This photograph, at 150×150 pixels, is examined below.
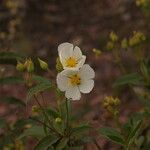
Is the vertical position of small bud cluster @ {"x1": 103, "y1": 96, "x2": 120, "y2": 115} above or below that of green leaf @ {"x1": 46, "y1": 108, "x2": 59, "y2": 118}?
above

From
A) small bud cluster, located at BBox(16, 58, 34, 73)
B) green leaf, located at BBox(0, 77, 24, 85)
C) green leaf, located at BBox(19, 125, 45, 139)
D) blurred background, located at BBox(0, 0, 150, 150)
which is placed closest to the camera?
small bud cluster, located at BBox(16, 58, 34, 73)

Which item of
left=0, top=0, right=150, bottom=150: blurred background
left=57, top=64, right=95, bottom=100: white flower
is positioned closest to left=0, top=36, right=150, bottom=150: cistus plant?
left=57, top=64, right=95, bottom=100: white flower

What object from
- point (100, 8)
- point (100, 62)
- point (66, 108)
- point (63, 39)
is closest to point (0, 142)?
point (66, 108)

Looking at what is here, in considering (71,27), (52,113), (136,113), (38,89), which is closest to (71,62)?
(38,89)

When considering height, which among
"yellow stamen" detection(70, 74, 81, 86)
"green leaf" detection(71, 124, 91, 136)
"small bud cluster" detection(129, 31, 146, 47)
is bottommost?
"green leaf" detection(71, 124, 91, 136)

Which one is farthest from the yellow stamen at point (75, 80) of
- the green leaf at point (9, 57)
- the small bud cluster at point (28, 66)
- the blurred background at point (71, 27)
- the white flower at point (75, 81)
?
the blurred background at point (71, 27)

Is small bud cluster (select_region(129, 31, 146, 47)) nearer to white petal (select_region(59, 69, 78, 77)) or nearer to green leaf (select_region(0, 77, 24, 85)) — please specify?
green leaf (select_region(0, 77, 24, 85))
